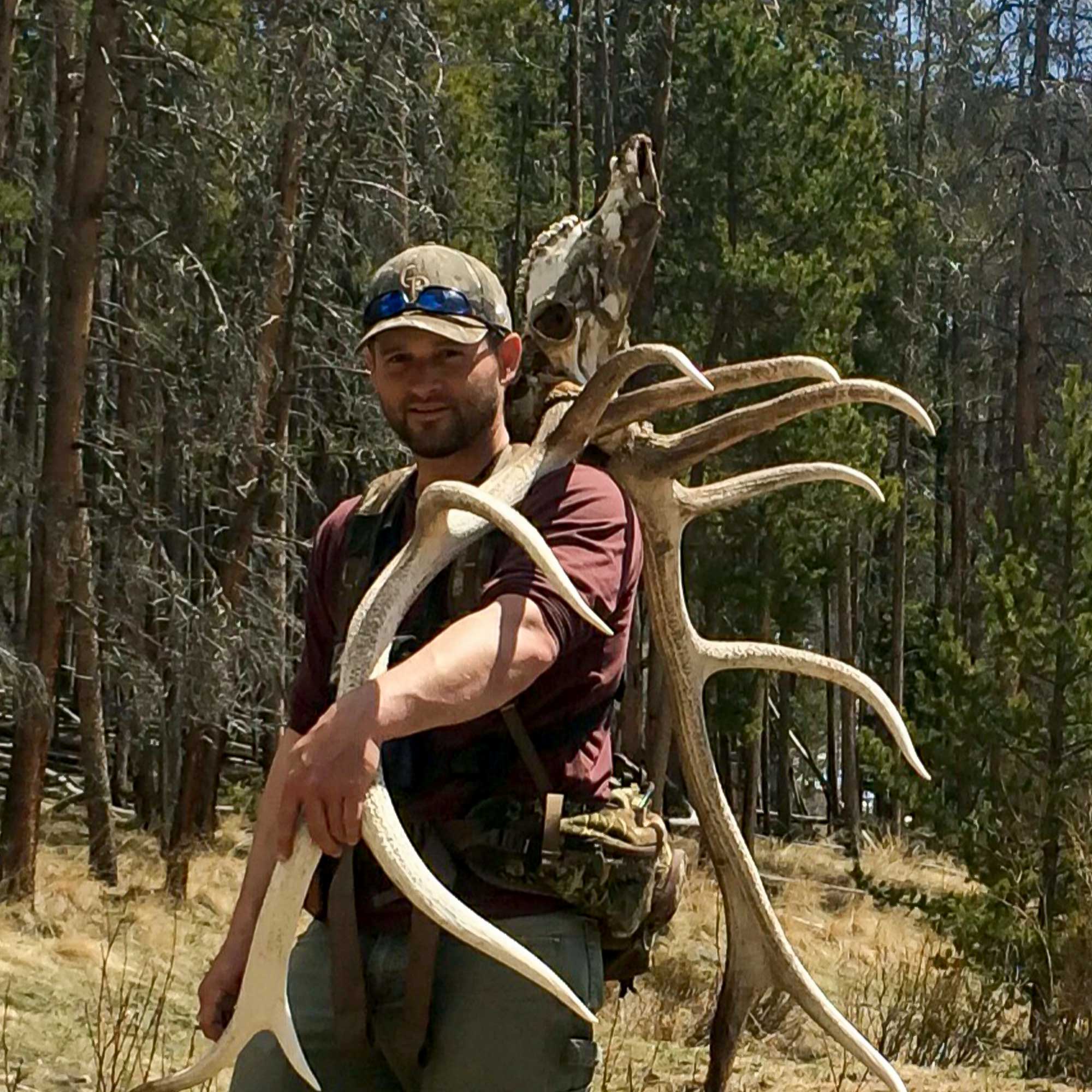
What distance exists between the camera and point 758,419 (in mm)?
3025

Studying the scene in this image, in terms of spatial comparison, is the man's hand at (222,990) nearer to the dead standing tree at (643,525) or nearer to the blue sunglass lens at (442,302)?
the dead standing tree at (643,525)

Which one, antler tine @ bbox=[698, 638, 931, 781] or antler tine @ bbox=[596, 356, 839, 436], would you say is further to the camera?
antler tine @ bbox=[596, 356, 839, 436]

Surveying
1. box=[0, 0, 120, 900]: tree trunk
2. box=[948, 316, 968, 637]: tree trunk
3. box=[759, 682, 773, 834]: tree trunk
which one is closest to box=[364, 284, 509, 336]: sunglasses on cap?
box=[0, 0, 120, 900]: tree trunk

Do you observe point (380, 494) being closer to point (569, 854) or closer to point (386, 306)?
point (386, 306)

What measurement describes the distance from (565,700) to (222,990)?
0.68 meters

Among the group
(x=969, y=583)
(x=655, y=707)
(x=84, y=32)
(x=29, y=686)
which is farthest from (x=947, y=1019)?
(x=969, y=583)

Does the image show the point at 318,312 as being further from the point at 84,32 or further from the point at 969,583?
the point at 969,583

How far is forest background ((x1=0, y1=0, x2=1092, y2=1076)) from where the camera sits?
9.48 meters

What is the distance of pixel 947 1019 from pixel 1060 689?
2.17m

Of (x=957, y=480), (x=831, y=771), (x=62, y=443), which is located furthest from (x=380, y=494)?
(x=957, y=480)

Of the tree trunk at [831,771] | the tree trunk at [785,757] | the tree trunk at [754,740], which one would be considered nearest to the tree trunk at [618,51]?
the tree trunk at [754,740]

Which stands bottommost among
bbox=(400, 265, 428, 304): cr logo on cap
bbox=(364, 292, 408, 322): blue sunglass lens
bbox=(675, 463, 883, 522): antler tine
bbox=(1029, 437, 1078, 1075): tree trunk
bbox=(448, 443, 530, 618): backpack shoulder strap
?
bbox=(1029, 437, 1078, 1075): tree trunk

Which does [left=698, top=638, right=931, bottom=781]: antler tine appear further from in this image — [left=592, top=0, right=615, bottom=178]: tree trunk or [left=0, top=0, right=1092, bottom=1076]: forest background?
[left=592, top=0, right=615, bottom=178]: tree trunk

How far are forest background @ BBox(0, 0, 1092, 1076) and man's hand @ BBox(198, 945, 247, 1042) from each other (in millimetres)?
5633
